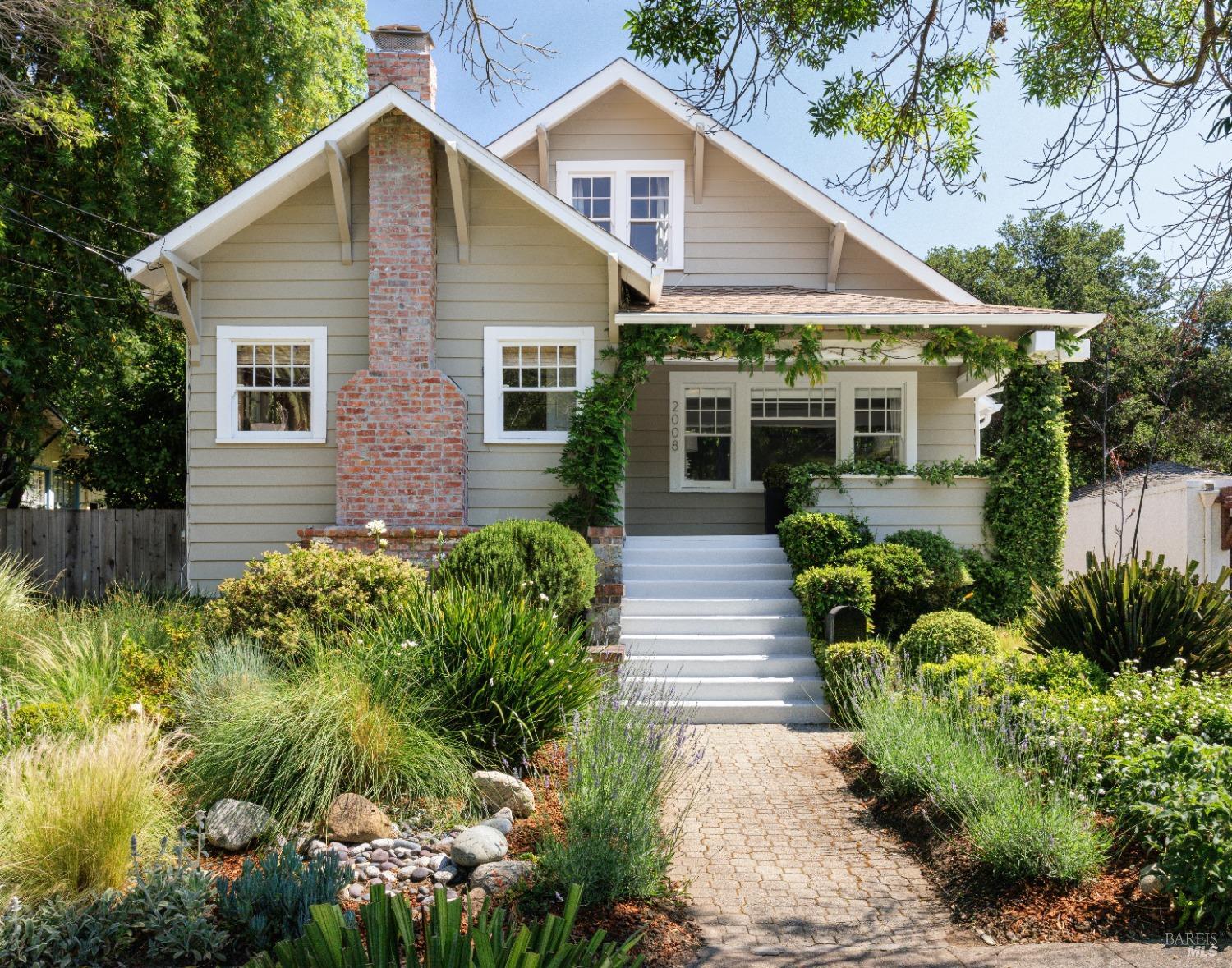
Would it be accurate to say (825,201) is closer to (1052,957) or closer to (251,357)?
(251,357)

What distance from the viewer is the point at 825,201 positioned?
43.8 ft

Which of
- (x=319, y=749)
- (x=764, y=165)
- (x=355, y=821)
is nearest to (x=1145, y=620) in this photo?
(x=355, y=821)

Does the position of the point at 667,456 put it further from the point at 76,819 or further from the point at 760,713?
the point at 76,819

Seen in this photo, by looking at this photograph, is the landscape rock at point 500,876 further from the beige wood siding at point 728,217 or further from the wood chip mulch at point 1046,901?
the beige wood siding at point 728,217

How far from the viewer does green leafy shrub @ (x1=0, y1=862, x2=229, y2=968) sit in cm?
356

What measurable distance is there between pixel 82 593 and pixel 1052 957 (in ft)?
43.2

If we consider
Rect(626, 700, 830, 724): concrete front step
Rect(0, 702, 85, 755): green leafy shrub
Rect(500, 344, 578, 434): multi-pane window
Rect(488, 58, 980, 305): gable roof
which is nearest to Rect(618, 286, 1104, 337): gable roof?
Rect(500, 344, 578, 434): multi-pane window

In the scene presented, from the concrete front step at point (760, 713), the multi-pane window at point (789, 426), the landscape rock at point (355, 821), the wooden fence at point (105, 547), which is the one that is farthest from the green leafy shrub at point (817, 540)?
the wooden fence at point (105, 547)

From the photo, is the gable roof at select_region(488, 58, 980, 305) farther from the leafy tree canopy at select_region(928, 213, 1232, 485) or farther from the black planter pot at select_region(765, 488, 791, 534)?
the leafy tree canopy at select_region(928, 213, 1232, 485)

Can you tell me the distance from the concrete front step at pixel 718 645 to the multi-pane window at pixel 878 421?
4828 mm

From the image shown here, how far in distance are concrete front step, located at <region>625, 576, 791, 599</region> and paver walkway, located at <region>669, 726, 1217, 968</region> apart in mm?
3512

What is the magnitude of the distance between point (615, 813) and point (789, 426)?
10.1 metres

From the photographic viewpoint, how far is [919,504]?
37.4 ft

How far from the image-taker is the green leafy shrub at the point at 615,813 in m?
4.12
